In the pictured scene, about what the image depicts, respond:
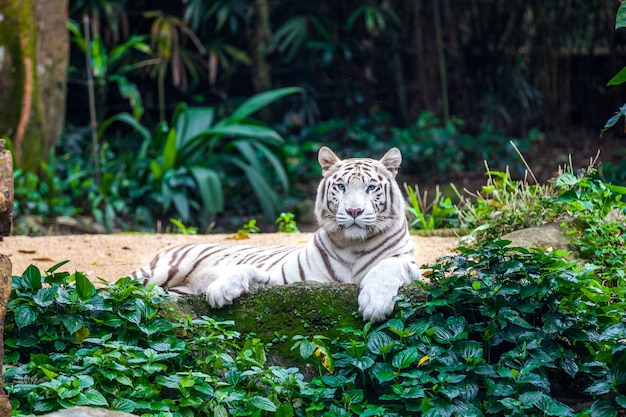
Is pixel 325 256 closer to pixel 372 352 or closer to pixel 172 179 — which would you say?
pixel 372 352

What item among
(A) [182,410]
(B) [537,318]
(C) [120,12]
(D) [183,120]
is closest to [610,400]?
(B) [537,318]

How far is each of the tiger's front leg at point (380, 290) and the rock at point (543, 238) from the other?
1.30 meters

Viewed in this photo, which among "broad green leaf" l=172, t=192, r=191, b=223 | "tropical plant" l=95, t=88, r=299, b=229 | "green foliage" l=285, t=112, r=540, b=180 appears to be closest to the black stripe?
"tropical plant" l=95, t=88, r=299, b=229

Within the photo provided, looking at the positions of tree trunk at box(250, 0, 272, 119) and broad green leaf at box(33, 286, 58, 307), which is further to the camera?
tree trunk at box(250, 0, 272, 119)

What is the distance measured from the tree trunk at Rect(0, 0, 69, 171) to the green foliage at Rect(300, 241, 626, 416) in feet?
19.2

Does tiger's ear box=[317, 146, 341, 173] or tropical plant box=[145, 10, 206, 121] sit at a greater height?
tropical plant box=[145, 10, 206, 121]

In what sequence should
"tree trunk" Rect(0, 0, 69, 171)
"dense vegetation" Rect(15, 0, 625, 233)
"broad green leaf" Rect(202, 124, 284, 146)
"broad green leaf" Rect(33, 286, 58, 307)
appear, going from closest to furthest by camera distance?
1. "broad green leaf" Rect(33, 286, 58, 307)
2. "tree trunk" Rect(0, 0, 69, 171)
3. "broad green leaf" Rect(202, 124, 284, 146)
4. "dense vegetation" Rect(15, 0, 625, 233)

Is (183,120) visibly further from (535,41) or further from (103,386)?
(103,386)

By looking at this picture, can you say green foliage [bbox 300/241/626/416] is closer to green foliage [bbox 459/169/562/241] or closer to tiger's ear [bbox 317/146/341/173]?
tiger's ear [bbox 317/146/341/173]

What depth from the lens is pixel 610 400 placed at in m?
2.99

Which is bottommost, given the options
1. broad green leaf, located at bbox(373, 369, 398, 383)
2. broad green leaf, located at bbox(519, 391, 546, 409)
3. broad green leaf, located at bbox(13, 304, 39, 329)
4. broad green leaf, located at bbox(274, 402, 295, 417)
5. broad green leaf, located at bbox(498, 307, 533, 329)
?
broad green leaf, located at bbox(519, 391, 546, 409)

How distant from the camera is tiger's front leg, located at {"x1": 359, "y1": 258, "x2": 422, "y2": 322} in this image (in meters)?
3.31

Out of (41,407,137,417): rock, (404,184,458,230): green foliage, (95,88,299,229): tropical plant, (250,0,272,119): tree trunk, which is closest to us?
(41,407,137,417): rock

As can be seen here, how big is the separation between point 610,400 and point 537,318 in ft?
1.51
